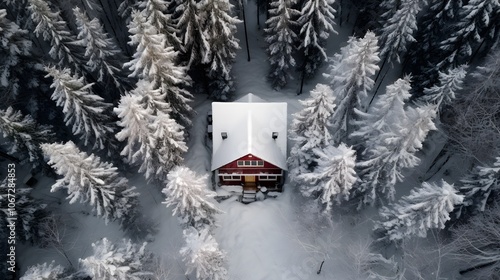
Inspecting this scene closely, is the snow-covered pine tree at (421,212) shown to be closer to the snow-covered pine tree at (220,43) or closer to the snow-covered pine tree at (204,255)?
the snow-covered pine tree at (204,255)

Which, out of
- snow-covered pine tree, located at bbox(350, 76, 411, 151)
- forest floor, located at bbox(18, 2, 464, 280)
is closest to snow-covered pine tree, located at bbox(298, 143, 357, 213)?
forest floor, located at bbox(18, 2, 464, 280)

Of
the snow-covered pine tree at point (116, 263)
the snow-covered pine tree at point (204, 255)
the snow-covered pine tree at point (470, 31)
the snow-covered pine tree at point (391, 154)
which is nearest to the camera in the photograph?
the snow-covered pine tree at point (116, 263)

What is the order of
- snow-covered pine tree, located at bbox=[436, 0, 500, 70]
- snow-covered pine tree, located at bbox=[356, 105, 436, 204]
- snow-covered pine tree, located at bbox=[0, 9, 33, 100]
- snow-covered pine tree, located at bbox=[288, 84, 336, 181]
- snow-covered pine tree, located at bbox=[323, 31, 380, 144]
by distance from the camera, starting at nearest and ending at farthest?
snow-covered pine tree, located at bbox=[356, 105, 436, 204] < snow-covered pine tree, located at bbox=[288, 84, 336, 181] < snow-covered pine tree, located at bbox=[323, 31, 380, 144] < snow-covered pine tree, located at bbox=[0, 9, 33, 100] < snow-covered pine tree, located at bbox=[436, 0, 500, 70]

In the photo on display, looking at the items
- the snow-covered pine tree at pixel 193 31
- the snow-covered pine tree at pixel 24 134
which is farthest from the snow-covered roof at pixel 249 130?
the snow-covered pine tree at pixel 24 134

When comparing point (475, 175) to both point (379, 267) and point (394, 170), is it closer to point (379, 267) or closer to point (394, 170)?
point (394, 170)

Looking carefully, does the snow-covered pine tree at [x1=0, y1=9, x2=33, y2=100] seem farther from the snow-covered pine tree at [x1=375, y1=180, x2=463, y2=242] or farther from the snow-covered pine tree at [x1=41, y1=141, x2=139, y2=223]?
the snow-covered pine tree at [x1=375, y1=180, x2=463, y2=242]

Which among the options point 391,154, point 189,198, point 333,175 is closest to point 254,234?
point 189,198

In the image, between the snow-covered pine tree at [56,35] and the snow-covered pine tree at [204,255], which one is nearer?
the snow-covered pine tree at [204,255]
